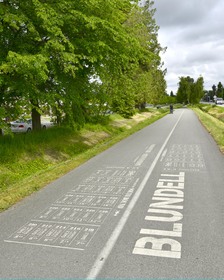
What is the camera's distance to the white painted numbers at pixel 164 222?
4133 millimetres

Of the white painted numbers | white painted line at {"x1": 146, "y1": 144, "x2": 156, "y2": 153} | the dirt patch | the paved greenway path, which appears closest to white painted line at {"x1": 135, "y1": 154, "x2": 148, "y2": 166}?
white painted line at {"x1": 146, "y1": 144, "x2": 156, "y2": 153}

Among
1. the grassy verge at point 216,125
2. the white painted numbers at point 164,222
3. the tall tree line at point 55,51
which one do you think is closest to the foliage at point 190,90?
the grassy verge at point 216,125

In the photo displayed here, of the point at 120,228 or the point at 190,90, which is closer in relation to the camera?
the point at 120,228

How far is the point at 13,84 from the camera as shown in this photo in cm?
1017

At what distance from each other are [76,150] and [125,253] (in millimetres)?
9933

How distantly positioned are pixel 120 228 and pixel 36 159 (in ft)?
22.2

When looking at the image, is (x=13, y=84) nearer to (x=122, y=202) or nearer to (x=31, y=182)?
(x=31, y=182)

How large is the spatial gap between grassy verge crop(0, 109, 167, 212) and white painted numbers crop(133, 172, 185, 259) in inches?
130

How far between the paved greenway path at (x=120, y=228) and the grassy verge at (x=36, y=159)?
0.55 meters

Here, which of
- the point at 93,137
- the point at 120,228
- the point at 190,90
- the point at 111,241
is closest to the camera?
the point at 111,241

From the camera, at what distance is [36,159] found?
10.8 meters

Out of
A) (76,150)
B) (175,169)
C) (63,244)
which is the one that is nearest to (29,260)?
(63,244)

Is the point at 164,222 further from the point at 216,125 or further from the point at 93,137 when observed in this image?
the point at 216,125


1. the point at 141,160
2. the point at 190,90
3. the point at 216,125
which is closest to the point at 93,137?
the point at 141,160
